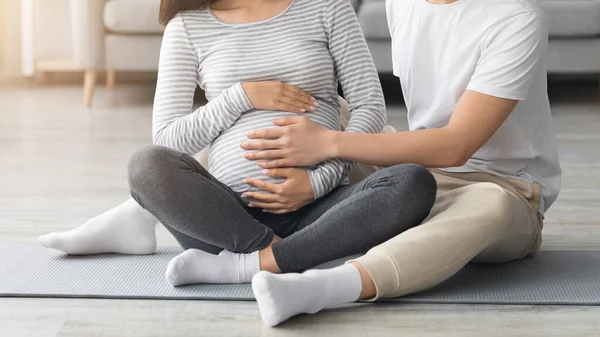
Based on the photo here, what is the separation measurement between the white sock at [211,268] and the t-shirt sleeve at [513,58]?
1.47ft

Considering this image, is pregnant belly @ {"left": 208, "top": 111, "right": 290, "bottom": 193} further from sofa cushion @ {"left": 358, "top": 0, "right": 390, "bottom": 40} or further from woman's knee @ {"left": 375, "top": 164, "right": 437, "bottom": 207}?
sofa cushion @ {"left": 358, "top": 0, "right": 390, "bottom": 40}

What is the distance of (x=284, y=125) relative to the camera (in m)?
1.55

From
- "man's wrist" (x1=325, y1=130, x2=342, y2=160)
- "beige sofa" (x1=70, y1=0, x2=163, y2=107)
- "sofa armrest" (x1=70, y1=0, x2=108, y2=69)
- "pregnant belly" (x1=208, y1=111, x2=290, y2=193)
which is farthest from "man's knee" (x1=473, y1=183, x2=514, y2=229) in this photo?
"sofa armrest" (x1=70, y1=0, x2=108, y2=69)

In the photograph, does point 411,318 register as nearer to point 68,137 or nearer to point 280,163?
point 280,163

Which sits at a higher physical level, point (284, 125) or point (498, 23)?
point (498, 23)

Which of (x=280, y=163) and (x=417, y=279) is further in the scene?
(x=280, y=163)

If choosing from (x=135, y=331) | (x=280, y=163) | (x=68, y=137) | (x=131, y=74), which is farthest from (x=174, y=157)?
(x=131, y=74)

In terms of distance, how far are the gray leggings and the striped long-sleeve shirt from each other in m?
0.08

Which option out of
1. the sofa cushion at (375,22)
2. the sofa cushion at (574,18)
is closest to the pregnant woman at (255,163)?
the sofa cushion at (375,22)

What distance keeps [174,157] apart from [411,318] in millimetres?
438

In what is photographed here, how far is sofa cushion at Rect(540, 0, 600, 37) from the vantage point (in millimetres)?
3650

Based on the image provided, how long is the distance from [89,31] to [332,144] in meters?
2.57

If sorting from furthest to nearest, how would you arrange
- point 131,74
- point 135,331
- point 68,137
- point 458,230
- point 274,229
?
1. point 131,74
2. point 68,137
3. point 274,229
4. point 458,230
5. point 135,331

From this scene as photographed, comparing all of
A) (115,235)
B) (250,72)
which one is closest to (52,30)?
(115,235)
